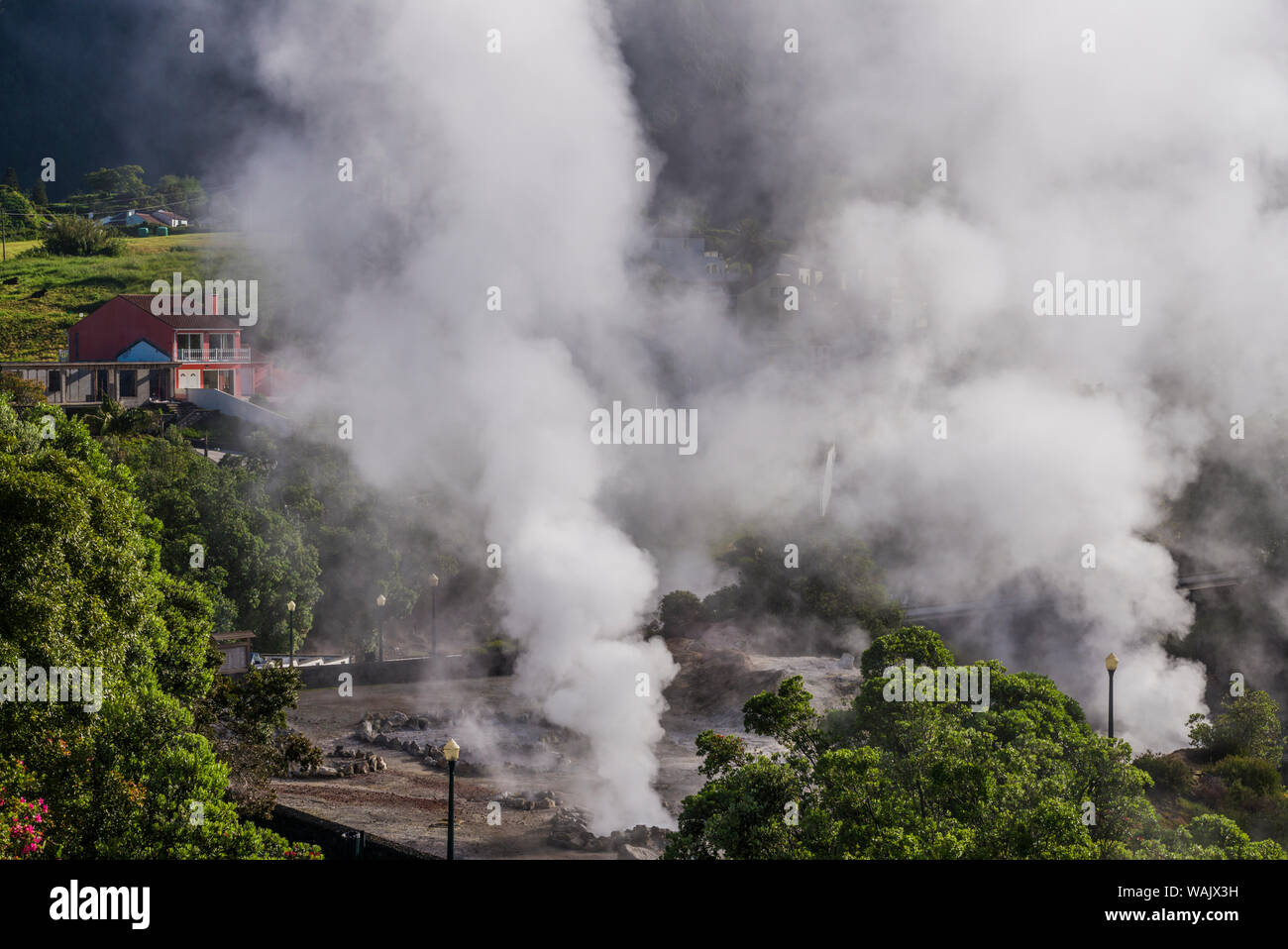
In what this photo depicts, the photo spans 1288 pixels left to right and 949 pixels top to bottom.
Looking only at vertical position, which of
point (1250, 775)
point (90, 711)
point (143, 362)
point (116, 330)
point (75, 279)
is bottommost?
point (1250, 775)

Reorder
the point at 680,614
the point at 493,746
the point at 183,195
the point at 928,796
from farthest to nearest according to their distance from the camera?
the point at 183,195 → the point at 680,614 → the point at 493,746 → the point at 928,796

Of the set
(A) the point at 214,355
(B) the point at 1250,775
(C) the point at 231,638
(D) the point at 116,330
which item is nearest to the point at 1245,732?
(B) the point at 1250,775

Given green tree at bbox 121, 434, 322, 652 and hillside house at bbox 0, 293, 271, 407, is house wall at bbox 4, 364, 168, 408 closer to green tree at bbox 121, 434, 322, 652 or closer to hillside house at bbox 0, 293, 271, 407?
hillside house at bbox 0, 293, 271, 407

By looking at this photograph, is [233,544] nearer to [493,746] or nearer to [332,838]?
[493,746]

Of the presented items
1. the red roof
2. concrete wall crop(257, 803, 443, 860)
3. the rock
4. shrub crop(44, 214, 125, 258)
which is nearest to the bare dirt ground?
the rock

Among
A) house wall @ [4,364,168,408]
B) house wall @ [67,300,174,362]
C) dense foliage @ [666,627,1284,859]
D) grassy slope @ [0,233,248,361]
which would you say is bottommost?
dense foliage @ [666,627,1284,859]
